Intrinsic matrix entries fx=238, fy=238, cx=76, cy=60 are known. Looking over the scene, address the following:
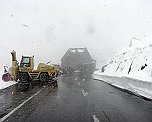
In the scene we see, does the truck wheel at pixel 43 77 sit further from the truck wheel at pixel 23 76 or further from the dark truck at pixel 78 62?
the dark truck at pixel 78 62

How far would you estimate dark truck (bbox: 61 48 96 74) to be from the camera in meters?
48.2

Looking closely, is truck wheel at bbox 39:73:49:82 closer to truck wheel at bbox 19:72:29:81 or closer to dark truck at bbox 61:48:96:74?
truck wheel at bbox 19:72:29:81

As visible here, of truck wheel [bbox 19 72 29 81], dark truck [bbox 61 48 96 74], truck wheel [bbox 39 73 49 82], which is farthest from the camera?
dark truck [bbox 61 48 96 74]

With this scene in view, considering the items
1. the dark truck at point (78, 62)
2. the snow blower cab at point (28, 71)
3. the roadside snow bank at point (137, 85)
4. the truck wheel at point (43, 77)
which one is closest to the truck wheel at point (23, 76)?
the snow blower cab at point (28, 71)

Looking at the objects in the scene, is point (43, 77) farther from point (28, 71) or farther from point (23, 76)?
point (23, 76)

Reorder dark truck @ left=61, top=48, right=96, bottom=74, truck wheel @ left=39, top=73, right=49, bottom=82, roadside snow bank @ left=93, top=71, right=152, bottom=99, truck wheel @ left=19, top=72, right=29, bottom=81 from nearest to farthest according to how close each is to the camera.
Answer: roadside snow bank @ left=93, top=71, right=152, bottom=99 < truck wheel @ left=19, top=72, right=29, bottom=81 < truck wheel @ left=39, top=73, right=49, bottom=82 < dark truck @ left=61, top=48, right=96, bottom=74

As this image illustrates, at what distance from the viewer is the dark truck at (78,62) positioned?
48156 mm

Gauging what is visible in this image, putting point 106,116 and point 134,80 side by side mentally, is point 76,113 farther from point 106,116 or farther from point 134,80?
point 134,80

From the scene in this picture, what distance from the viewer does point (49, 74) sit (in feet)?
76.0

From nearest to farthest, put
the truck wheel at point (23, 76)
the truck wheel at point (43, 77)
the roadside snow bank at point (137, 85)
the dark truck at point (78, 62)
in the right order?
1. the roadside snow bank at point (137, 85)
2. the truck wheel at point (23, 76)
3. the truck wheel at point (43, 77)
4. the dark truck at point (78, 62)

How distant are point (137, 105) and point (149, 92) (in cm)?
246

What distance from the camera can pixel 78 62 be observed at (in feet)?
164

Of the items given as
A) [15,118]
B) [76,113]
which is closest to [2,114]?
[15,118]

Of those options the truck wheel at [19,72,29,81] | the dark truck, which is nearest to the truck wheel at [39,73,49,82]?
the truck wheel at [19,72,29,81]
